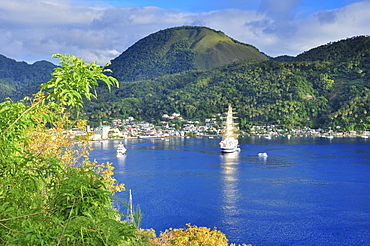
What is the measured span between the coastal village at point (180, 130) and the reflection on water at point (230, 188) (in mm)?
45449

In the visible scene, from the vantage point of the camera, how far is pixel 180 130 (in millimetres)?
109188

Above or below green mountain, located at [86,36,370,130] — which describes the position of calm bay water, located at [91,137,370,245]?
below

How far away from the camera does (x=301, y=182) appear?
112 feet

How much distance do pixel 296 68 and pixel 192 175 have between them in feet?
402

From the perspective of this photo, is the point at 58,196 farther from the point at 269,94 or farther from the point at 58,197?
the point at 269,94

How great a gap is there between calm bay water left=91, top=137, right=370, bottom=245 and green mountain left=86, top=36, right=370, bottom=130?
64.1 m

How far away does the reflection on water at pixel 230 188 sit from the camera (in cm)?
2402

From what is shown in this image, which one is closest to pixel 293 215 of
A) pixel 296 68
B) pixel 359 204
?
pixel 359 204

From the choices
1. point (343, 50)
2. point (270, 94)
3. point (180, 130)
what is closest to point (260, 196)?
point (180, 130)

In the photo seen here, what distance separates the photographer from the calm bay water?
20656mm

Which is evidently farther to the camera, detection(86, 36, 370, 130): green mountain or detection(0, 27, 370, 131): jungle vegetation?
detection(86, 36, 370, 130): green mountain

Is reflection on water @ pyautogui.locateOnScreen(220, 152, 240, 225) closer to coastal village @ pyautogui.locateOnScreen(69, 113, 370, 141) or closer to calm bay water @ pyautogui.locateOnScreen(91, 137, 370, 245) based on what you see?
calm bay water @ pyautogui.locateOnScreen(91, 137, 370, 245)

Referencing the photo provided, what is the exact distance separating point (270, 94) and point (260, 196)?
103m

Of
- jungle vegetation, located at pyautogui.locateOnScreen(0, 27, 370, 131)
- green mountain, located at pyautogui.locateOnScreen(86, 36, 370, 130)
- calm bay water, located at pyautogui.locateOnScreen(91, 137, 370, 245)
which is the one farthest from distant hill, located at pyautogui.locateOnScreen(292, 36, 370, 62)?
calm bay water, located at pyautogui.locateOnScreen(91, 137, 370, 245)
